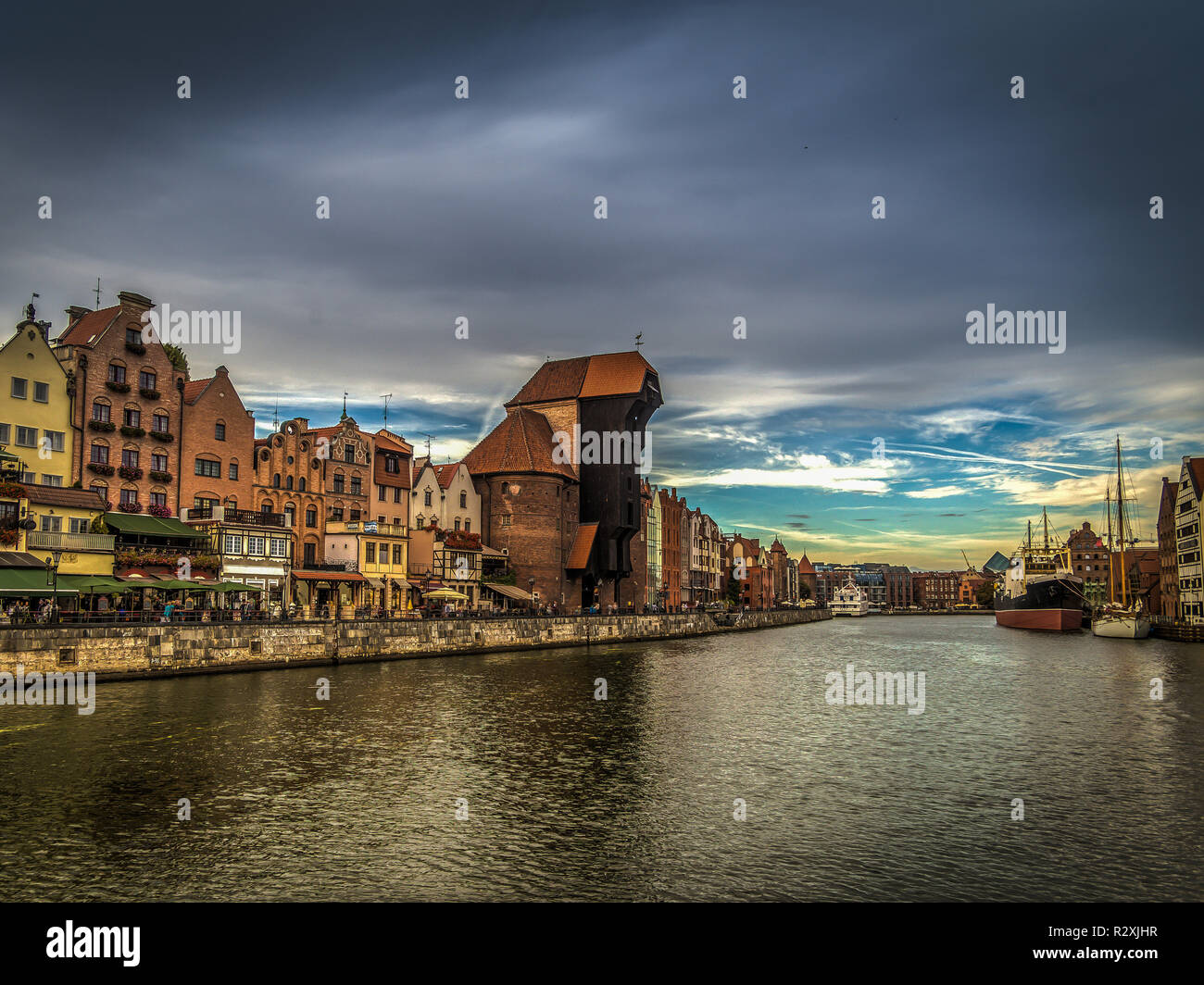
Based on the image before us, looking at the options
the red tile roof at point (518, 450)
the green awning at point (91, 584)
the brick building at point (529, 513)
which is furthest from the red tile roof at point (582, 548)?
the green awning at point (91, 584)

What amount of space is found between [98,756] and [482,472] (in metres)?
64.1

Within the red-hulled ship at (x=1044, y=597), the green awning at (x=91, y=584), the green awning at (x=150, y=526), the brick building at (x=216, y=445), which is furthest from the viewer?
the red-hulled ship at (x=1044, y=597)

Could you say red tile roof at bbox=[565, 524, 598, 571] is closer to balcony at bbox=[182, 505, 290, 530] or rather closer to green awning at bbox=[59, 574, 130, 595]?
balcony at bbox=[182, 505, 290, 530]

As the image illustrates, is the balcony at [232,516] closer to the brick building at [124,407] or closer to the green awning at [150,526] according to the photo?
the green awning at [150,526]

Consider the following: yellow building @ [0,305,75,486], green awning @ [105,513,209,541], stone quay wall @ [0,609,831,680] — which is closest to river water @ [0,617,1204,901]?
stone quay wall @ [0,609,831,680]

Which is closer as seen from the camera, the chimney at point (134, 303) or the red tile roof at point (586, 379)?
the chimney at point (134, 303)

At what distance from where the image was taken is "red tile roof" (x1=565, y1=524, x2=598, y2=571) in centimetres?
8869

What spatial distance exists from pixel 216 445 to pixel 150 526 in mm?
9147

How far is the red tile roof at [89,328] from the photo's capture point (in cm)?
5522

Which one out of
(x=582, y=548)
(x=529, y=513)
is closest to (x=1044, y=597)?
(x=582, y=548)

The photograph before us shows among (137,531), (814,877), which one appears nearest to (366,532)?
(137,531)

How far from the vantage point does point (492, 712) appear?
3425 centimetres

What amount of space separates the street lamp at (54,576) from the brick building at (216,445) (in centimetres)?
1245

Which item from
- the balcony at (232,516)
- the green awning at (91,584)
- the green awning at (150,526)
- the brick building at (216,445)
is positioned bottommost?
the green awning at (91,584)
